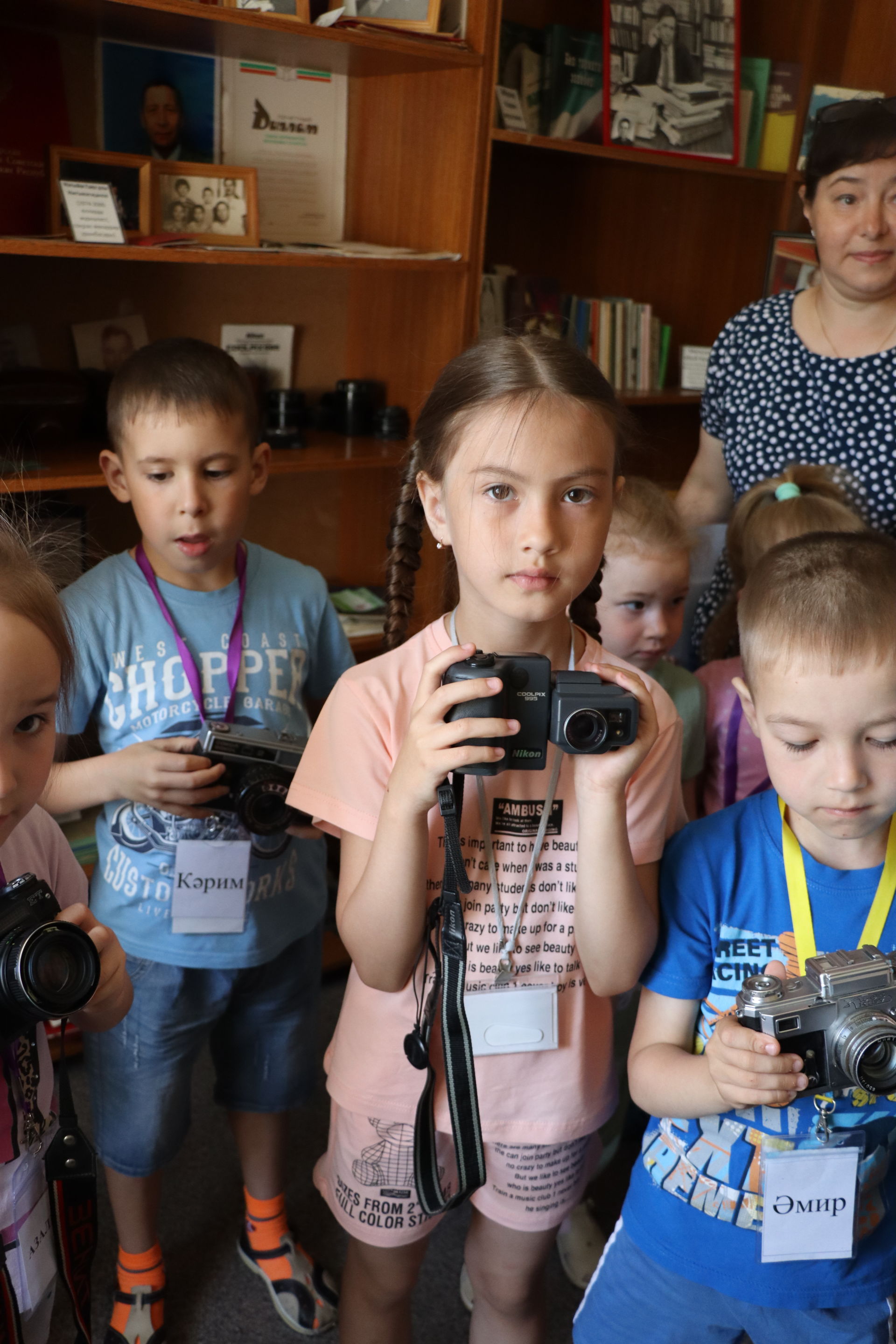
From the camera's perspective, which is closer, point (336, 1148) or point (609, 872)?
point (609, 872)

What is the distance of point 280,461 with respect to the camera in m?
2.43

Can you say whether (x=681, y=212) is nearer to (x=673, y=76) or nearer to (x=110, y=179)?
(x=673, y=76)

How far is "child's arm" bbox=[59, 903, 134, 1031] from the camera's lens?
1.05 metres

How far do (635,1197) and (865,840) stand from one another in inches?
18.5

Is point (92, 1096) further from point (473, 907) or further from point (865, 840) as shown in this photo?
point (865, 840)

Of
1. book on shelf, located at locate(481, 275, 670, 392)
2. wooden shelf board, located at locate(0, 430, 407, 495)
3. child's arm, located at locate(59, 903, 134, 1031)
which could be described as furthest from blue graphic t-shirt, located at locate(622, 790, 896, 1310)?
book on shelf, located at locate(481, 275, 670, 392)

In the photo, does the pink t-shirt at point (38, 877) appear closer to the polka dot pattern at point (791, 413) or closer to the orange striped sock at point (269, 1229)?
the orange striped sock at point (269, 1229)

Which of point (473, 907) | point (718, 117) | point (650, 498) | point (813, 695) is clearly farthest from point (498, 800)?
point (718, 117)

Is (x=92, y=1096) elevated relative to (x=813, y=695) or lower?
lower

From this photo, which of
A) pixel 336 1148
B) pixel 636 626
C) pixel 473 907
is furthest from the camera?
pixel 636 626

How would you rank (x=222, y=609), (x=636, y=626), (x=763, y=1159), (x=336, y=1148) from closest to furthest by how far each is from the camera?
(x=763, y=1159) → (x=336, y=1148) → (x=222, y=609) → (x=636, y=626)

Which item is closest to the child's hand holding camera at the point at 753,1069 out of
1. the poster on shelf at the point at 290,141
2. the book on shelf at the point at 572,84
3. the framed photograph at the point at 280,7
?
the framed photograph at the point at 280,7

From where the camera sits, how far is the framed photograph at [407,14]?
7.59 feet

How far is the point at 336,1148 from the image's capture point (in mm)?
1344
